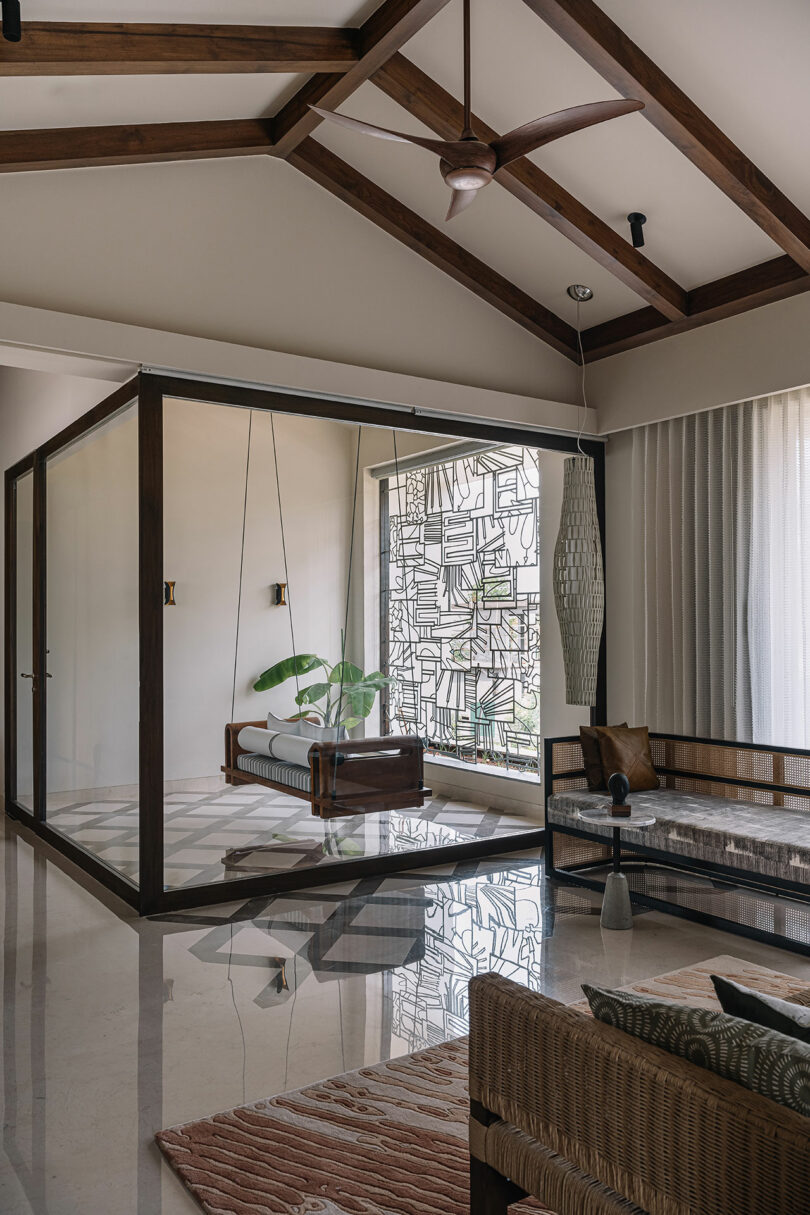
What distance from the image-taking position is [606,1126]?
1464 mm

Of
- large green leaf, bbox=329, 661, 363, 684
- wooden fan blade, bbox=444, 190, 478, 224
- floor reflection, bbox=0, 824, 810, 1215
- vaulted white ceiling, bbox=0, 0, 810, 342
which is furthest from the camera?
large green leaf, bbox=329, 661, 363, 684

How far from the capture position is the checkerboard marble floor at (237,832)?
434cm

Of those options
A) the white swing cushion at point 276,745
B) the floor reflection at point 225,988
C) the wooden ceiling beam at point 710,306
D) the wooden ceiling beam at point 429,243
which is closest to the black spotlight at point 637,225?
the wooden ceiling beam at point 710,306

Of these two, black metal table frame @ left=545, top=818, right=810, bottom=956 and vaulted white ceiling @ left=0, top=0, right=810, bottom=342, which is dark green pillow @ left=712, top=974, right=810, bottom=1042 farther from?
vaulted white ceiling @ left=0, top=0, right=810, bottom=342

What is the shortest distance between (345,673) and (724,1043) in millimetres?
3566

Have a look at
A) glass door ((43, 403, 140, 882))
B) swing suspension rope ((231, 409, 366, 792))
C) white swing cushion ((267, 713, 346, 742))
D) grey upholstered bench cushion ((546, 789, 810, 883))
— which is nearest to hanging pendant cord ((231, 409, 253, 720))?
swing suspension rope ((231, 409, 366, 792))

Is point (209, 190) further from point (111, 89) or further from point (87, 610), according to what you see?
point (87, 610)

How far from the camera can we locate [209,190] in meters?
4.47

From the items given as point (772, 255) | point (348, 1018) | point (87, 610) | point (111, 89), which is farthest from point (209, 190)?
point (348, 1018)

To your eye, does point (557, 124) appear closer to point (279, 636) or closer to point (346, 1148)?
point (279, 636)

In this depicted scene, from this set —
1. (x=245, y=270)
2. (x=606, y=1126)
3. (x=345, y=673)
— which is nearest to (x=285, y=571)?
(x=345, y=673)

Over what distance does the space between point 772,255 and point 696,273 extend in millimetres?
431

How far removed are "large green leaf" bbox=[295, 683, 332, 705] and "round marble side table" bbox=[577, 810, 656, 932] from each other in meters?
1.45

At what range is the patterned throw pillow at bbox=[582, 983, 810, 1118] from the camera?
126 cm
